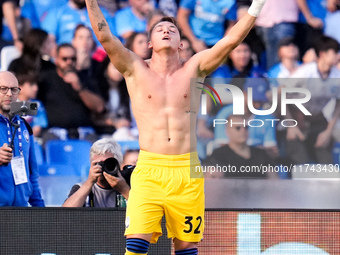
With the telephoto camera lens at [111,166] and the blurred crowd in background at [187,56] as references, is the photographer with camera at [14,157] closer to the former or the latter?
the telephoto camera lens at [111,166]

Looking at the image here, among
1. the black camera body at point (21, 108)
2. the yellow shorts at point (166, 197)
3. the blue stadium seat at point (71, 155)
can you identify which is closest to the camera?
the yellow shorts at point (166, 197)

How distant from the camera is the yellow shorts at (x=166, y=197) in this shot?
15.0 ft

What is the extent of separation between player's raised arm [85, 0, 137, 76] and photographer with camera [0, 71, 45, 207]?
1.42m

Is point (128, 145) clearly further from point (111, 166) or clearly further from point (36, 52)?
point (36, 52)

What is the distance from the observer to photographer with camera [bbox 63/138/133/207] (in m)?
5.80

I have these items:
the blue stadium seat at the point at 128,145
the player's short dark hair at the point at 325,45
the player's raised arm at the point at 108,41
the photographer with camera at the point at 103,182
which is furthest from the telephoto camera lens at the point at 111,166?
Result: the player's short dark hair at the point at 325,45

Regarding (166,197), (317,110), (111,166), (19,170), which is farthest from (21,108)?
(317,110)

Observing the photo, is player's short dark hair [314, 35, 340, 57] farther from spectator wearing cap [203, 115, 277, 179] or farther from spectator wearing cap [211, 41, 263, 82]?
spectator wearing cap [203, 115, 277, 179]

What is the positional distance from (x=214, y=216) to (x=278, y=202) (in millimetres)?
1577

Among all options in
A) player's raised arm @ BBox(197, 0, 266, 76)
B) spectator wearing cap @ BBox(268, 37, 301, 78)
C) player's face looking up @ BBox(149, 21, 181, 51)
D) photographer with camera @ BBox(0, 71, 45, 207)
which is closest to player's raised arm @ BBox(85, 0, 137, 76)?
player's face looking up @ BBox(149, 21, 181, 51)

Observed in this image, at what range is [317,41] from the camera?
6934 mm

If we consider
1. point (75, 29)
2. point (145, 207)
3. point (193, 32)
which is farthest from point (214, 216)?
Answer: point (75, 29)

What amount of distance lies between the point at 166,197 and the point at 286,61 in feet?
9.54

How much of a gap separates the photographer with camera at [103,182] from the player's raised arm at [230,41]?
4.60 feet
